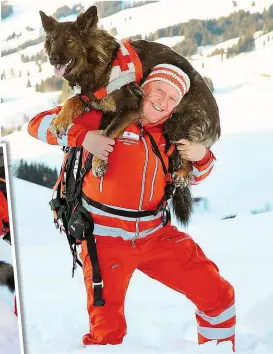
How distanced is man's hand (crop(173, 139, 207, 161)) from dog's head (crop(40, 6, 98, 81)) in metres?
0.43

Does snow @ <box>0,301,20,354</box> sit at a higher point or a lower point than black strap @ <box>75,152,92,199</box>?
lower

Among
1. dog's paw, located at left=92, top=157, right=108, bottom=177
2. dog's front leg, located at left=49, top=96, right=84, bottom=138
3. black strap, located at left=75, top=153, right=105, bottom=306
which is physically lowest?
black strap, located at left=75, top=153, right=105, bottom=306

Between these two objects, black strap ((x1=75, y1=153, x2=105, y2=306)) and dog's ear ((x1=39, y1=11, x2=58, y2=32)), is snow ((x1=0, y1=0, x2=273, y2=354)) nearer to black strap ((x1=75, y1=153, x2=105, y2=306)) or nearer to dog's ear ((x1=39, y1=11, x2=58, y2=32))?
black strap ((x1=75, y1=153, x2=105, y2=306))

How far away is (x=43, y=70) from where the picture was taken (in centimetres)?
360

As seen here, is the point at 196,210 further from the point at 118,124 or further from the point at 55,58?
the point at 55,58

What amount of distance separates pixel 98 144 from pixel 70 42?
1.08 ft

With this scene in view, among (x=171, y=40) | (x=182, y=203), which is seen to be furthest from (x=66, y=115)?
(x=171, y=40)

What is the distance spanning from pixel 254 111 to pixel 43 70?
50.2 inches

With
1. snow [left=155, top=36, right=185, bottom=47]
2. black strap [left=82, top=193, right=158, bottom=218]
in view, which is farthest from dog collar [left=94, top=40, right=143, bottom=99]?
snow [left=155, top=36, right=185, bottom=47]

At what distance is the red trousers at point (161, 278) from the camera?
2.04 meters

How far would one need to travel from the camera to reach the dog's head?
73.7 inches

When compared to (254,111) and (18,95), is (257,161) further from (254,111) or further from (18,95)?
(18,95)

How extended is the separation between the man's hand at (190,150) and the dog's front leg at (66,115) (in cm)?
35

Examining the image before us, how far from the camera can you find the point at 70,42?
1878 mm
